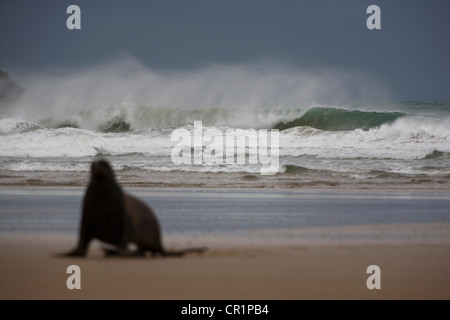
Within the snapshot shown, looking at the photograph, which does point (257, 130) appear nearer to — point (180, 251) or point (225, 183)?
point (225, 183)

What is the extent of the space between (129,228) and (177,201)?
791cm

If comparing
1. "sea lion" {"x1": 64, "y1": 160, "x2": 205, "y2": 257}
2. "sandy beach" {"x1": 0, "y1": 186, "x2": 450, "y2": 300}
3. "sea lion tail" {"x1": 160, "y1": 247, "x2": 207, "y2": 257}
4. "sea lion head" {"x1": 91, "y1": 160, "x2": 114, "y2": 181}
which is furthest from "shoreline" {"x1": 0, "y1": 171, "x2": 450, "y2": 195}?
"sea lion head" {"x1": 91, "y1": 160, "x2": 114, "y2": 181}

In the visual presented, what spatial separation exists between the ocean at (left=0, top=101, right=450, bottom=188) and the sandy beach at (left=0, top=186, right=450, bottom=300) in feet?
33.7

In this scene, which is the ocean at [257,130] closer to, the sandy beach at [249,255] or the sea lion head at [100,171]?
the sandy beach at [249,255]

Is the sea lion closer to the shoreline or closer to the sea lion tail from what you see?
the sea lion tail

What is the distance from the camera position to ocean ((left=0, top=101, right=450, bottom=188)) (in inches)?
1075

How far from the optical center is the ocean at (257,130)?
1075 inches

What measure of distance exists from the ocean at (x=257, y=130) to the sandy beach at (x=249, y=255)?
405 inches

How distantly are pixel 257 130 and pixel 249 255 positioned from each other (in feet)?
128

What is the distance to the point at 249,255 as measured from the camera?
7.66m

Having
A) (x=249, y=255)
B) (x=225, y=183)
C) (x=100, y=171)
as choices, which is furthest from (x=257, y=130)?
(x=100, y=171)

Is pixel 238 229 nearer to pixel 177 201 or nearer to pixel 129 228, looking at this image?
pixel 129 228

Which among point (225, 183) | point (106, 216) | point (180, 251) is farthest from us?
point (225, 183)
